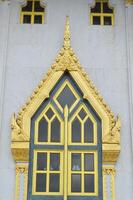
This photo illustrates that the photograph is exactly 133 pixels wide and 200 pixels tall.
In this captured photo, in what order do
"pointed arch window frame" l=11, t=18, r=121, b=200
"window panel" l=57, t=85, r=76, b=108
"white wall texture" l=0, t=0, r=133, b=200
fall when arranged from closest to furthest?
1. "pointed arch window frame" l=11, t=18, r=121, b=200
2. "white wall texture" l=0, t=0, r=133, b=200
3. "window panel" l=57, t=85, r=76, b=108

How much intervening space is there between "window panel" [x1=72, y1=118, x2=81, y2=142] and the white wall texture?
31.4 inches

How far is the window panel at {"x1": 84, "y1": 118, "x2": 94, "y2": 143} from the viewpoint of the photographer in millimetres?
9991

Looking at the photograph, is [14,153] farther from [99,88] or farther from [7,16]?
[7,16]

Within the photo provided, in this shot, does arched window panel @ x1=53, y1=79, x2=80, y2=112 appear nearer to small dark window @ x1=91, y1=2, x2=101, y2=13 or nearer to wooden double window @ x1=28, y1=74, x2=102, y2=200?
wooden double window @ x1=28, y1=74, x2=102, y2=200

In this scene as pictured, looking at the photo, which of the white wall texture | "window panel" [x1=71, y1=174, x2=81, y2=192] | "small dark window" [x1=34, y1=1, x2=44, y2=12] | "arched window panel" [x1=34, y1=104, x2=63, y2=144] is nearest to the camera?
"window panel" [x1=71, y1=174, x2=81, y2=192]

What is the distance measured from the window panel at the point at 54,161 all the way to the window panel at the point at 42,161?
121mm

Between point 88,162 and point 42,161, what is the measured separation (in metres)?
0.92

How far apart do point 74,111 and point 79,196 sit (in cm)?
176

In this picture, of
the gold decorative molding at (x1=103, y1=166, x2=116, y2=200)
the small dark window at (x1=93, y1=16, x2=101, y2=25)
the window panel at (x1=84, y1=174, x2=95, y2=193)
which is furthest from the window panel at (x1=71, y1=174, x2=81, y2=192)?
the small dark window at (x1=93, y1=16, x2=101, y2=25)

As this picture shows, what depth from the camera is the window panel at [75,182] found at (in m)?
9.62

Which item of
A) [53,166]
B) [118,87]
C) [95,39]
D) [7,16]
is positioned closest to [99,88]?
[118,87]

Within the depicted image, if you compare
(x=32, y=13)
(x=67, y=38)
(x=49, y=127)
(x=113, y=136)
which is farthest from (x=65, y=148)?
(x=32, y=13)

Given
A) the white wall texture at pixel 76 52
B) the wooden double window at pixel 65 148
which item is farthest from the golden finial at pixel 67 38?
the wooden double window at pixel 65 148

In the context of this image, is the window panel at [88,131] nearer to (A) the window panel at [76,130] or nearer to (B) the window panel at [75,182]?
(A) the window panel at [76,130]
